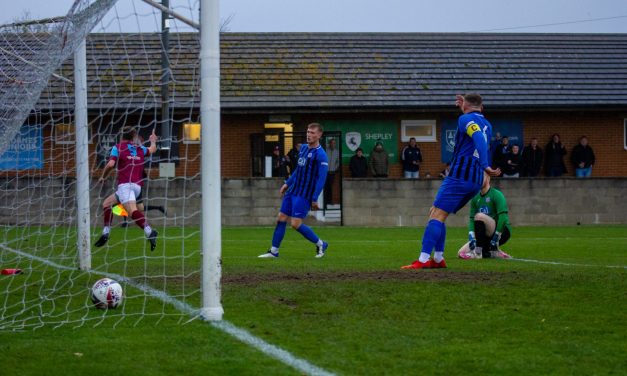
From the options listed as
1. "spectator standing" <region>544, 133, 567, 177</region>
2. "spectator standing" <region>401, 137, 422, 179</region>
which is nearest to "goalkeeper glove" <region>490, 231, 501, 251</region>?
"spectator standing" <region>401, 137, 422, 179</region>

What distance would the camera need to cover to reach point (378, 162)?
30.6 metres

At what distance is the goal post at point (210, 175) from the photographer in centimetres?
788

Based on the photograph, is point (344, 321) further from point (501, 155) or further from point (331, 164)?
point (501, 155)

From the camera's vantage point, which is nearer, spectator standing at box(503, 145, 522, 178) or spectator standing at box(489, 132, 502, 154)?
spectator standing at box(503, 145, 522, 178)

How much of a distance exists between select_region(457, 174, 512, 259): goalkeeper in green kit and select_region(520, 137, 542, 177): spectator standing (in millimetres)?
16691

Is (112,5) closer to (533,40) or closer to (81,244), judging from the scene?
(81,244)

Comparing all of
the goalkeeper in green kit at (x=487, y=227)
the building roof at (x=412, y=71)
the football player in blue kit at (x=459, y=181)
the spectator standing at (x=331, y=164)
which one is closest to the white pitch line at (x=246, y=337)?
the football player in blue kit at (x=459, y=181)

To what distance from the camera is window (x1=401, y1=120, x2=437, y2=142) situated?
32688 millimetres

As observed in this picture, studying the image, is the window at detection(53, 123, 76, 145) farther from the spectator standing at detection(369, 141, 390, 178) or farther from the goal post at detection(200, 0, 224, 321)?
the spectator standing at detection(369, 141, 390, 178)

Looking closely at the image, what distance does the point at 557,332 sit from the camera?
7383mm

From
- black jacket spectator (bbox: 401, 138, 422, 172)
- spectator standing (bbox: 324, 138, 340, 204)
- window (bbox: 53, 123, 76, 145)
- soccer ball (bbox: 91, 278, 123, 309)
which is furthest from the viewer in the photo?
black jacket spectator (bbox: 401, 138, 422, 172)

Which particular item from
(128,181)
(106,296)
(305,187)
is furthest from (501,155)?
(106,296)

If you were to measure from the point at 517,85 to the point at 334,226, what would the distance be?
10.00 metres

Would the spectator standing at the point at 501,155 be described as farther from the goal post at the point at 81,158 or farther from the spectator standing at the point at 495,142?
the goal post at the point at 81,158
